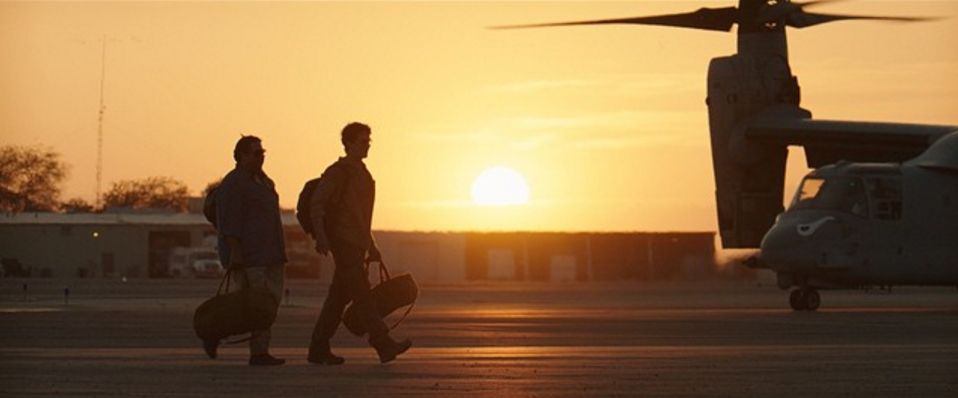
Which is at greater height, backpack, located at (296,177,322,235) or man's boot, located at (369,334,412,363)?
backpack, located at (296,177,322,235)

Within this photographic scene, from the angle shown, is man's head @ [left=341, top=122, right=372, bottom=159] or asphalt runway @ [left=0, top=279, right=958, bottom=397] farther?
man's head @ [left=341, top=122, right=372, bottom=159]

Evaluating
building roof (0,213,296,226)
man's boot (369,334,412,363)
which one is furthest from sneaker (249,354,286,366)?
building roof (0,213,296,226)

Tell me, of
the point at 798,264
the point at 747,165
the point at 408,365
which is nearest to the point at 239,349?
the point at 408,365

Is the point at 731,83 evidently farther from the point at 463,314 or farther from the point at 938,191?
the point at 463,314

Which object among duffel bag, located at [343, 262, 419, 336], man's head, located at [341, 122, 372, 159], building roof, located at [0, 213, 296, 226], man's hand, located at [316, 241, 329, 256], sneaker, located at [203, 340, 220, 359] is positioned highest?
building roof, located at [0, 213, 296, 226]

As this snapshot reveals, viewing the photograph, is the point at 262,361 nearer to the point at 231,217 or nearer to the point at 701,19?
the point at 231,217

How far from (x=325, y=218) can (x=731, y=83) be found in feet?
83.1

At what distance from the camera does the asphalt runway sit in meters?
13.8

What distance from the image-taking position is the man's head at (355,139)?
1722cm

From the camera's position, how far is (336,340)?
22.0 m

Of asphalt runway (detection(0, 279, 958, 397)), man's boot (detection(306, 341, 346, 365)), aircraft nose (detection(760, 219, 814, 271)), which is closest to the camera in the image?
asphalt runway (detection(0, 279, 958, 397))

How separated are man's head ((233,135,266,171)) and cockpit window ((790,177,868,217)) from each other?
62.0ft

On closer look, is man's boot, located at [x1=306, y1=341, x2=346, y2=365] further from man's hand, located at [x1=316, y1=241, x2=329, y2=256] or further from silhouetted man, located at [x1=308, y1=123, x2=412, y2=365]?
man's hand, located at [x1=316, y1=241, x2=329, y2=256]

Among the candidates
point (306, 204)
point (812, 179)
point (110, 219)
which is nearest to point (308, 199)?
point (306, 204)
